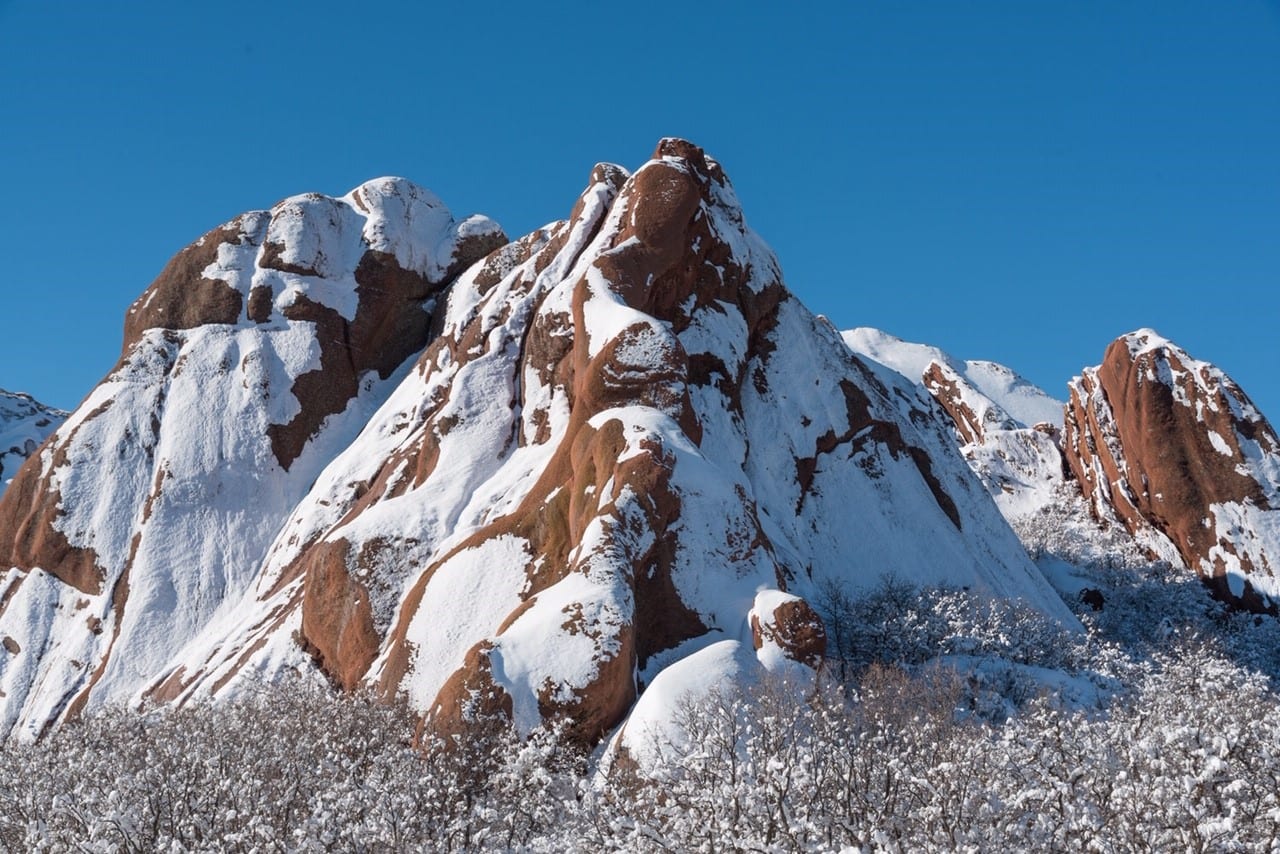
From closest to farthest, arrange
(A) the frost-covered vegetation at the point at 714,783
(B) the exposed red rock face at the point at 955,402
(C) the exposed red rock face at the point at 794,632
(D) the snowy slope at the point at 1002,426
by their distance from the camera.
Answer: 1. (A) the frost-covered vegetation at the point at 714,783
2. (C) the exposed red rock face at the point at 794,632
3. (D) the snowy slope at the point at 1002,426
4. (B) the exposed red rock face at the point at 955,402

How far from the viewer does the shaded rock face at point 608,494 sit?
31.7 m

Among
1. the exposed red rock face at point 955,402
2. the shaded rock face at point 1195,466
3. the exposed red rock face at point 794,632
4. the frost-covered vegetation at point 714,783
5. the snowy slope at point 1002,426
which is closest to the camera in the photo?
the frost-covered vegetation at point 714,783

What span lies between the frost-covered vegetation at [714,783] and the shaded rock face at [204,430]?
78.7 ft

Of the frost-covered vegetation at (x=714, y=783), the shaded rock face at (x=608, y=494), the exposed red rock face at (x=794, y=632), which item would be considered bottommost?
the frost-covered vegetation at (x=714, y=783)

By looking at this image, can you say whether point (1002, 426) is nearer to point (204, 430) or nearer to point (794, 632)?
point (204, 430)

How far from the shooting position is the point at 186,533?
57.3 metres

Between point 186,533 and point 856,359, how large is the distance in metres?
39.5

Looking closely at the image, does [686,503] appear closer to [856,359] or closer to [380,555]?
[380,555]

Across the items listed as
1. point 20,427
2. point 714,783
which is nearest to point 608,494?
point 714,783

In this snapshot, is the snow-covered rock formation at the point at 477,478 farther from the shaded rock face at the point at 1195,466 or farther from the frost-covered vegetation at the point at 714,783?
the shaded rock face at the point at 1195,466

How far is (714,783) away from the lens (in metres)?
16.5

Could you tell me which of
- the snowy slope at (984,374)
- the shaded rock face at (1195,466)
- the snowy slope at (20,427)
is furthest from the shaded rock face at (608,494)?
the snowy slope at (984,374)

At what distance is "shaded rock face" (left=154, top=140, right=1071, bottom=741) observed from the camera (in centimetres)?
3166

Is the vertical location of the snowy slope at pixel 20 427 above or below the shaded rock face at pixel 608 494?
above
